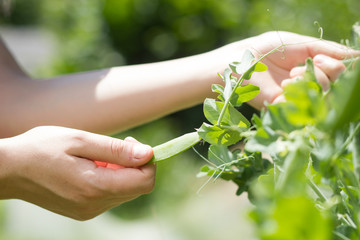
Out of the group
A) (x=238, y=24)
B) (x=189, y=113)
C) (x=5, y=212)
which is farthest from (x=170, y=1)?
(x=5, y=212)

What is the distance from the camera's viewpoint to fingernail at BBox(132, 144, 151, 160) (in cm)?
54

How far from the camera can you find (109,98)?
0.94 meters

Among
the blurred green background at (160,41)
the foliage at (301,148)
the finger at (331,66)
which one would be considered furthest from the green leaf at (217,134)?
the blurred green background at (160,41)

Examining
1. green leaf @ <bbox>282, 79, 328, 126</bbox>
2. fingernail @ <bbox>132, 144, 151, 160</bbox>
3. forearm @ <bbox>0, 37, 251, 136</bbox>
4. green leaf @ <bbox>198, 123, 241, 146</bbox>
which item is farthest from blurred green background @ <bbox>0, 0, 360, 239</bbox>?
green leaf @ <bbox>282, 79, 328, 126</bbox>

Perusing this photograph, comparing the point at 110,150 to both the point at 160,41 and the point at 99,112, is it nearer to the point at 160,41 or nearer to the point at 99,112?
the point at 99,112

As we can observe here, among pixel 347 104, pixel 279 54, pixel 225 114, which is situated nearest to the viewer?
pixel 347 104

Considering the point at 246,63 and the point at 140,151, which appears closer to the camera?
the point at 246,63

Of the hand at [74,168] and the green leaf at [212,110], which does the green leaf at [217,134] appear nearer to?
the green leaf at [212,110]

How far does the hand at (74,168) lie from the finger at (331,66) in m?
0.30

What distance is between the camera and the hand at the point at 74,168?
58cm

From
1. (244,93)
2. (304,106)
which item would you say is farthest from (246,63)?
(304,106)

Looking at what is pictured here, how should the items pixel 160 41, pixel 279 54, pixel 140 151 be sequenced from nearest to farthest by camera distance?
pixel 140 151
pixel 279 54
pixel 160 41

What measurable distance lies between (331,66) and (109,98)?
18.3 inches

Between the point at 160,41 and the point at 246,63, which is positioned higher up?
the point at 246,63
